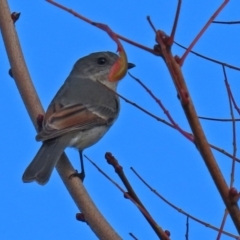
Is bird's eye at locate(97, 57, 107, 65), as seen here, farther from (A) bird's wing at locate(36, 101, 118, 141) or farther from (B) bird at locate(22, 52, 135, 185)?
(A) bird's wing at locate(36, 101, 118, 141)

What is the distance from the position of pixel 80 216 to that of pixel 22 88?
1335 millimetres

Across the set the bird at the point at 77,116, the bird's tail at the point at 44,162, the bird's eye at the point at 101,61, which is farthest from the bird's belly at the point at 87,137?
the bird's eye at the point at 101,61

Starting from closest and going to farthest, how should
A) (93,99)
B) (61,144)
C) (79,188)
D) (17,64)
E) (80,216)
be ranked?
(80,216)
(79,188)
(17,64)
(61,144)
(93,99)

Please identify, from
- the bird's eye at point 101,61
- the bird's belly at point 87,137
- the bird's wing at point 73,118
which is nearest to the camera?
the bird's wing at point 73,118

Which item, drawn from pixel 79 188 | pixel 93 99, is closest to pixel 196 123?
pixel 79 188

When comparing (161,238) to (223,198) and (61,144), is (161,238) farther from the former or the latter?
(61,144)

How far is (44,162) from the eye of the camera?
5.27 m

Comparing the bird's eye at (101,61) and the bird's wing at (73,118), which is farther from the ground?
the bird's eye at (101,61)

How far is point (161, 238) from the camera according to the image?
236cm

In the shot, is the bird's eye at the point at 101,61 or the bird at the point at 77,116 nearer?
the bird at the point at 77,116

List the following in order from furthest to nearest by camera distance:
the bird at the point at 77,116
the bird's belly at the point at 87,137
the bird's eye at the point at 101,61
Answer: the bird's eye at the point at 101,61
the bird's belly at the point at 87,137
the bird at the point at 77,116

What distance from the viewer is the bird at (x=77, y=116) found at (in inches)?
212

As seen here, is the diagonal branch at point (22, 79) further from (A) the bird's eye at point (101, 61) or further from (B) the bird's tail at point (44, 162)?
(A) the bird's eye at point (101, 61)

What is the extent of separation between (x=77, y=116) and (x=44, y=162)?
1571mm
